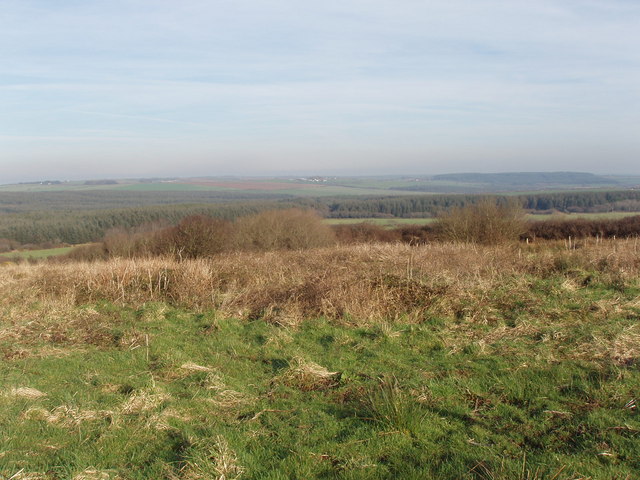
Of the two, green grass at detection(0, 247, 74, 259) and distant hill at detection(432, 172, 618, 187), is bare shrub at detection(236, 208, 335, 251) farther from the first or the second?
distant hill at detection(432, 172, 618, 187)

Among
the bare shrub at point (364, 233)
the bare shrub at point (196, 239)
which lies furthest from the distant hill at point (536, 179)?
the bare shrub at point (196, 239)

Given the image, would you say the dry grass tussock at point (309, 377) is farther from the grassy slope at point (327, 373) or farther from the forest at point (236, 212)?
the forest at point (236, 212)

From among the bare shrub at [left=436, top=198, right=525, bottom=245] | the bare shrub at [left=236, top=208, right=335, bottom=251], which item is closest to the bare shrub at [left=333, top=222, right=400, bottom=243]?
the bare shrub at [left=236, top=208, right=335, bottom=251]

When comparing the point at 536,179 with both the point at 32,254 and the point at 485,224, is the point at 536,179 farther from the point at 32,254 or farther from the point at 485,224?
the point at 32,254

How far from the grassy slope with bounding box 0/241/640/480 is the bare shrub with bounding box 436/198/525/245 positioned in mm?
14955

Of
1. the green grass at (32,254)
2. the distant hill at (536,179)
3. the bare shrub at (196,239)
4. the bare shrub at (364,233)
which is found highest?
the distant hill at (536,179)

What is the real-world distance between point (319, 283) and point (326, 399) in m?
4.15

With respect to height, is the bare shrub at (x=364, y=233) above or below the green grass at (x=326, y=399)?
below

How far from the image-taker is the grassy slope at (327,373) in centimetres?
353

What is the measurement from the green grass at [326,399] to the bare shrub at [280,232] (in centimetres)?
2271

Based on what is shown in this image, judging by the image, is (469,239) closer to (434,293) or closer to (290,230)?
(290,230)

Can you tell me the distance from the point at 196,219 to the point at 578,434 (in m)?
26.1

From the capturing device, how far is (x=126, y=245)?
32.1m

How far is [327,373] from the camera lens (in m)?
5.33
